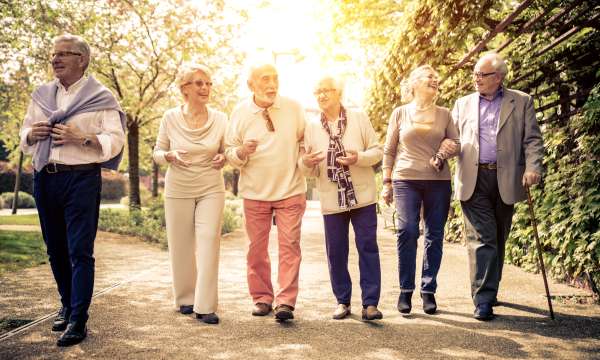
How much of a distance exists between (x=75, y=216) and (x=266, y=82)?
6.07 feet

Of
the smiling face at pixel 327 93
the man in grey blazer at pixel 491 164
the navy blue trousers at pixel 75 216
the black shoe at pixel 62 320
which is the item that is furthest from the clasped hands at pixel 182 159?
the man in grey blazer at pixel 491 164

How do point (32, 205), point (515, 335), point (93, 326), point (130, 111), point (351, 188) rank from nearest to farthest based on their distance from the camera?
point (515, 335)
point (93, 326)
point (351, 188)
point (130, 111)
point (32, 205)

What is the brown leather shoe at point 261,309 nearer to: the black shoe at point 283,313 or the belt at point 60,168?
the black shoe at point 283,313

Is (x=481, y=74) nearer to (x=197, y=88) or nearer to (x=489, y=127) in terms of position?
(x=489, y=127)

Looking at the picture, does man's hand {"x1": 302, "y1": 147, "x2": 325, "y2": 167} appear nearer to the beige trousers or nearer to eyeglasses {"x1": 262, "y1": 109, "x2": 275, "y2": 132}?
eyeglasses {"x1": 262, "y1": 109, "x2": 275, "y2": 132}

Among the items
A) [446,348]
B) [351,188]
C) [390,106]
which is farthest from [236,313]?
[390,106]

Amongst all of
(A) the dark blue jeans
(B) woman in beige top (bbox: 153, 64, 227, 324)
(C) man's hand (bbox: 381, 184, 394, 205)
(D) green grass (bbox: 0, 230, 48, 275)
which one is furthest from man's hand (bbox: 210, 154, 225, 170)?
(D) green grass (bbox: 0, 230, 48, 275)

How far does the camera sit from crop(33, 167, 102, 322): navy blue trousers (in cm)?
400

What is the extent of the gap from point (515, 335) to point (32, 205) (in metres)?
30.6

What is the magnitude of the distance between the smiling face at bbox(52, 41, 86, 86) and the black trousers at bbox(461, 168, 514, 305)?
333 cm

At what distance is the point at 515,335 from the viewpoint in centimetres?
→ 405

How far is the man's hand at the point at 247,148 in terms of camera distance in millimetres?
4586

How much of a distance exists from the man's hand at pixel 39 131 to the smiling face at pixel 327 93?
2104mm

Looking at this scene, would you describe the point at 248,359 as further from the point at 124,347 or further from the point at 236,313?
the point at 236,313
